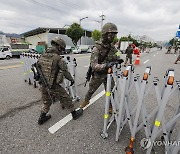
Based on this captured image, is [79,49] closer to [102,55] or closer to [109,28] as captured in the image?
[102,55]

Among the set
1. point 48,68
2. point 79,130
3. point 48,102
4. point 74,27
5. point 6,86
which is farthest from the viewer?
point 74,27

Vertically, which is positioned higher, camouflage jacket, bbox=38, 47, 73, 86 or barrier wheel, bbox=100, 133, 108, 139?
camouflage jacket, bbox=38, 47, 73, 86

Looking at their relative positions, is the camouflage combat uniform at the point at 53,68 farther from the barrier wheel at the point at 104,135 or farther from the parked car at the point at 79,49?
the parked car at the point at 79,49

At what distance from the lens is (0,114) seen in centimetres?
298

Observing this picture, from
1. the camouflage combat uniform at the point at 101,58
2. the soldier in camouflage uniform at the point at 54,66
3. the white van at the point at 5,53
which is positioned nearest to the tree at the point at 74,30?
the white van at the point at 5,53

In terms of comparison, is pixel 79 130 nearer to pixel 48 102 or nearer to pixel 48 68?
pixel 48 102

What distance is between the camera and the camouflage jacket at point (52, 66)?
222 centimetres

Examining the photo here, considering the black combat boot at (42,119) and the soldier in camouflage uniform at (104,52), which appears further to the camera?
the black combat boot at (42,119)

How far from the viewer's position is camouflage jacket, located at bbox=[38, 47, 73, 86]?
7.28ft

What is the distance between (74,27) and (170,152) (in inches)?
1227

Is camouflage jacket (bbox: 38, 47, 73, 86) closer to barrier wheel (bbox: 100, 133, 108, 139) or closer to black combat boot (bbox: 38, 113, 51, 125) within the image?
black combat boot (bbox: 38, 113, 51, 125)

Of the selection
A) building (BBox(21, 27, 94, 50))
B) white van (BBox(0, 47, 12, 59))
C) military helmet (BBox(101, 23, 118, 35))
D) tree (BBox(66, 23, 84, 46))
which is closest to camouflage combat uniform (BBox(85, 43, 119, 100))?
military helmet (BBox(101, 23, 118, 35))

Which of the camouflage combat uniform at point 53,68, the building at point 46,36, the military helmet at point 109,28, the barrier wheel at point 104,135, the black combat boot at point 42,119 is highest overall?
the building at point 46,36

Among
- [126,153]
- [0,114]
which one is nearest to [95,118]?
[126,153]
